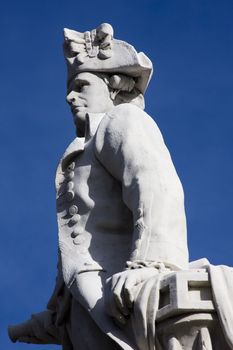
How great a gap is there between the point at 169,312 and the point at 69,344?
1269 millimetres

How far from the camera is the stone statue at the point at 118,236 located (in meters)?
6.74

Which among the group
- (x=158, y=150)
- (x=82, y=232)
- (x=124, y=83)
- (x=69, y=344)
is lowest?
(x=69, y=344)

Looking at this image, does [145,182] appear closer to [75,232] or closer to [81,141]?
[75,232]

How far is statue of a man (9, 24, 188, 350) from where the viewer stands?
7.09 meters

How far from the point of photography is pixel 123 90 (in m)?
9.17

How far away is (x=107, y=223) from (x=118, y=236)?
12 cm

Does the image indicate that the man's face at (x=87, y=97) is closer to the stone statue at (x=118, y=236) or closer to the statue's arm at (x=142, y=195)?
the stone statue at (x=118, y=236)

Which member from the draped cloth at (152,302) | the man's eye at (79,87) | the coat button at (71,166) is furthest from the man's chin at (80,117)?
the draped cloth at (152,302)

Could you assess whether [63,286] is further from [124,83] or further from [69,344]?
[124,83]

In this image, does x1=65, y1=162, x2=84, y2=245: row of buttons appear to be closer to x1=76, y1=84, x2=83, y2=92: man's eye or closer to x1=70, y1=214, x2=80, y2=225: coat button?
x1=70, y1=214, x2=80, y2=225: coat button

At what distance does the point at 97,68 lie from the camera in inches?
356

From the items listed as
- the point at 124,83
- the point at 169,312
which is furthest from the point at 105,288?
the point at 124,83

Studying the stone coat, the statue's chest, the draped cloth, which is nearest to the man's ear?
A: the stone coat

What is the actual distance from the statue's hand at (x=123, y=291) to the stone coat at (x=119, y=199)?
19 centimetres
